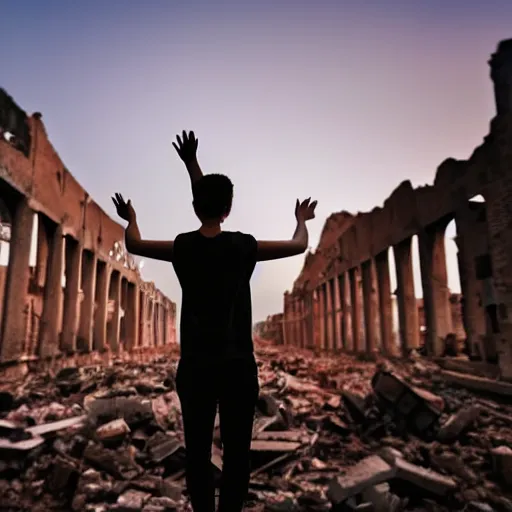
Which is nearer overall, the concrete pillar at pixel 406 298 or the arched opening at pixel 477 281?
the arched opening at pixel 477 281

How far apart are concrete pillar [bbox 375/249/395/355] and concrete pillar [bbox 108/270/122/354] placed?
11.6m

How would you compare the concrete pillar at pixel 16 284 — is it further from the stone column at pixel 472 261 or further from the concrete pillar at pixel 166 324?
the concrete pillar at pixel 166 324

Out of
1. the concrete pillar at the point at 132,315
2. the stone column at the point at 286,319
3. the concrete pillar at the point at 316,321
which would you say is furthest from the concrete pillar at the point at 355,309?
the stone column at the point at 286,319

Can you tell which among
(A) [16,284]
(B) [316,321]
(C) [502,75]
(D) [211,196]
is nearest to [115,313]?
(A) [16,284]

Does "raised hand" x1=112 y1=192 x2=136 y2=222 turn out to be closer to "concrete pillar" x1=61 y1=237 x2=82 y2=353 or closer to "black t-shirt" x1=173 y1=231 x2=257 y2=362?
"black t-shirt" x1=173 y1=231 x2=257 y2=362

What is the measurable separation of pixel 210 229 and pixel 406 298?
36.2 feet

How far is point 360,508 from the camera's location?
2.73 metres

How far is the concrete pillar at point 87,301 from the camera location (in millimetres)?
13826

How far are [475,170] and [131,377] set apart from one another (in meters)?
8.53

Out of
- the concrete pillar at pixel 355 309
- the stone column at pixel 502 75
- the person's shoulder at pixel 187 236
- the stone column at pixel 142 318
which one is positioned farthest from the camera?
the stone column at pixel 142 318

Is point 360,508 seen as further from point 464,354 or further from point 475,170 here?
point 464,354

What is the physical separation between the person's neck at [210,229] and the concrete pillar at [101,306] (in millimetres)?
14839

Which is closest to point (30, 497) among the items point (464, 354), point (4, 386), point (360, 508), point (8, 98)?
point (360, 508)

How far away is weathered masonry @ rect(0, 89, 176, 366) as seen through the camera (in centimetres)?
848
